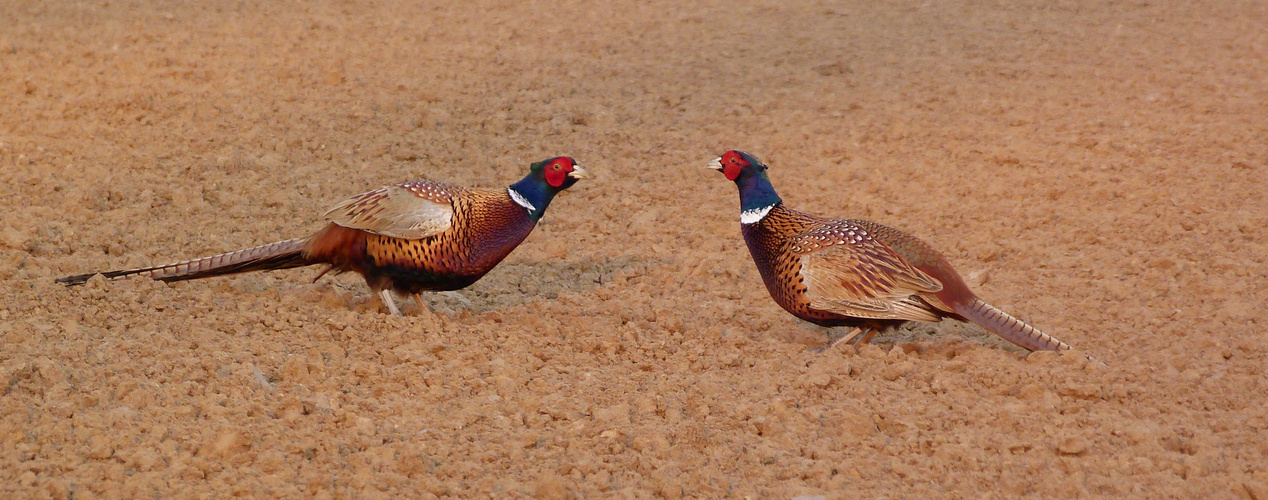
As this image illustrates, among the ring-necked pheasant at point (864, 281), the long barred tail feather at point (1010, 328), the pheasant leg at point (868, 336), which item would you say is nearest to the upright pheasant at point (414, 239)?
the ring-necked pheasant at point (864, 281)

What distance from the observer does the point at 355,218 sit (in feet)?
15.5

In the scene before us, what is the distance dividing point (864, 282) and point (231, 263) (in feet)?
8.98

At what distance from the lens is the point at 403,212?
468 cm

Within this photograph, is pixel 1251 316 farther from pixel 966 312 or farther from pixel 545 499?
pixel 545 499

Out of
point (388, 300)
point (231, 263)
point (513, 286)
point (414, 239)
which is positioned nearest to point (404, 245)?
point (414, 239)

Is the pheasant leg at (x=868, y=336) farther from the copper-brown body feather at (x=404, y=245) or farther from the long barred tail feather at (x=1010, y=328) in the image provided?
the copper-brown body feather at (x=404, y=245)

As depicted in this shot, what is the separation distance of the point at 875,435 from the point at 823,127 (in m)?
3.70

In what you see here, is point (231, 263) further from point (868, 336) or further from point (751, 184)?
point (868, 336)

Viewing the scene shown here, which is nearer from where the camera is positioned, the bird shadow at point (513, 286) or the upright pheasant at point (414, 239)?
the upright pheasant at point (414, 239)

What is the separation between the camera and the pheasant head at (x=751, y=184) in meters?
4.78

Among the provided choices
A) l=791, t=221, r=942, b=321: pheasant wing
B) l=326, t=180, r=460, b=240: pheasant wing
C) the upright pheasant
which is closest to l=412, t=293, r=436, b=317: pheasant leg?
the upright pheasant

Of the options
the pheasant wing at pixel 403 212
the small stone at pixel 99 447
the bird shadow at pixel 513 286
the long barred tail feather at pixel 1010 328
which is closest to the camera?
the small stone at pixel 99 447

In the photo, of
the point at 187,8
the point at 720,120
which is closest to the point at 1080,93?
the point at 720,120

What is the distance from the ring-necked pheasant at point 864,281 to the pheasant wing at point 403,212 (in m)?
1.38
